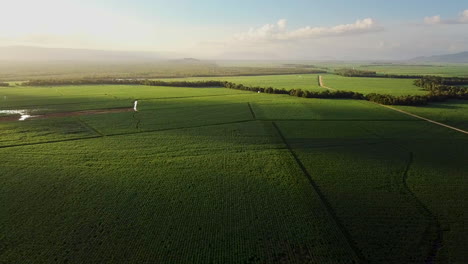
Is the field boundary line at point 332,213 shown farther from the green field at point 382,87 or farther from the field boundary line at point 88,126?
the green field at point 382,87

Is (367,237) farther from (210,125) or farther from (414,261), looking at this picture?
(210,125)

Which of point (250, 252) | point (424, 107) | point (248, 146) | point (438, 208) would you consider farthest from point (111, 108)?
point (424, 107)

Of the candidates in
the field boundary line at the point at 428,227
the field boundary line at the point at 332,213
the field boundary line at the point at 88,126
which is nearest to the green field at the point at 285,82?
the field boundary line at the point at 332,213

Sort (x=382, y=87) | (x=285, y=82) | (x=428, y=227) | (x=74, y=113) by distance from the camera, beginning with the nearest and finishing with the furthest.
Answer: (x=428, y=227) → (x=74, y=113) → (x=382, y=87) → (x=285, y=82)

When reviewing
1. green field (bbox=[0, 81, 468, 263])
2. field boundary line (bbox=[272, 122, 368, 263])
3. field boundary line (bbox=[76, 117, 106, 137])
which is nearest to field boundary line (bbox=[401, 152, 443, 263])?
green field (bbox=[0, 81, 468, 263])

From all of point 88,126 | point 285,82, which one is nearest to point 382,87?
point 285,82

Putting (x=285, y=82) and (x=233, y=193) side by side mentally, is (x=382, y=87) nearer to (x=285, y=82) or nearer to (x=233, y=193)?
(x=285, y=82)

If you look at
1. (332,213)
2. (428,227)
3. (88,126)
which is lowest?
(428,227)

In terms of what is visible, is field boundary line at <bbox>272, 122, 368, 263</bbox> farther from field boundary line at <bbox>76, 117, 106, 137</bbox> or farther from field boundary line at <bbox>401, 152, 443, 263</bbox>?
field boundary line at <bbox>76, 117, 106, 137</bbox>

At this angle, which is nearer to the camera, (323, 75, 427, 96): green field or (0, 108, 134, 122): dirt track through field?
(0, 108, 134, 122): dirt track through field
